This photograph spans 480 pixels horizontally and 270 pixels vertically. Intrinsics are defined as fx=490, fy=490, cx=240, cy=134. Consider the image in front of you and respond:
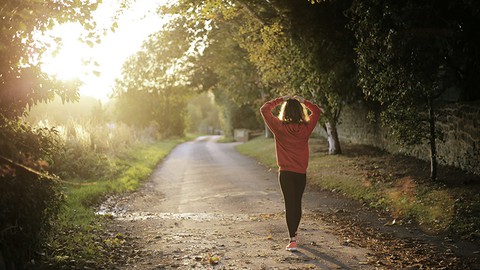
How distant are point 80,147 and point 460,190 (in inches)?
491

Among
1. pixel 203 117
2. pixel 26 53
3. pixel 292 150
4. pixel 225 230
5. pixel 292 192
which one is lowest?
pixel 225 230

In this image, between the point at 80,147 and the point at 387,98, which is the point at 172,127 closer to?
the point at 80,147

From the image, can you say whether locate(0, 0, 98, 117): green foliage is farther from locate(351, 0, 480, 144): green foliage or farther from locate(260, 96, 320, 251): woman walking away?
locate(351, 0, 480, 144): green foliage

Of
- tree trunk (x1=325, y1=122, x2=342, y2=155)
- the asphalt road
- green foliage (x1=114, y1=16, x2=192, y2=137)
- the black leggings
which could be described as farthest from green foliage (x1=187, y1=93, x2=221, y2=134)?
the black leggings

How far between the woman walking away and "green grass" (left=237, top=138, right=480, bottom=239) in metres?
2.61

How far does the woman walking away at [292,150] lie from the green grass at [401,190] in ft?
8.57

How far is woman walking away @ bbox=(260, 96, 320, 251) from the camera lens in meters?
7.02

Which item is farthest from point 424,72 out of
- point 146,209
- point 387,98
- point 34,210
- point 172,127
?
point 172,127

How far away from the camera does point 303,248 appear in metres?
7.08

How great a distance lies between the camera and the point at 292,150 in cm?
704

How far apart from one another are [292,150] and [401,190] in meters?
5.33

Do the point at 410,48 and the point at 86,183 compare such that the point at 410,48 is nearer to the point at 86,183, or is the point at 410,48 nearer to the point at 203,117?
the point at 86,183

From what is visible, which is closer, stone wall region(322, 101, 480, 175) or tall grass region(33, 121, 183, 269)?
tall grass region(33, 121, 183, 269)

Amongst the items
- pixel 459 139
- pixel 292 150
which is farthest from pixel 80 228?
pixel 459 139
